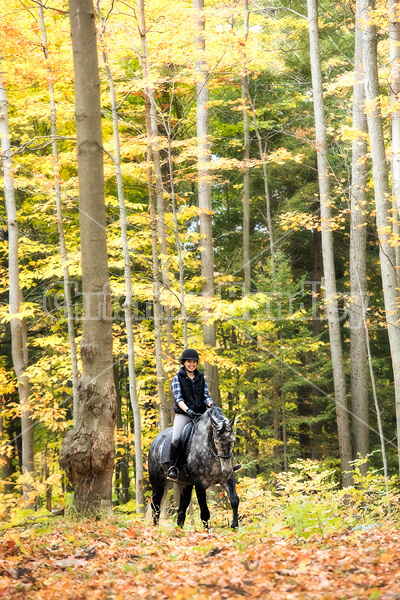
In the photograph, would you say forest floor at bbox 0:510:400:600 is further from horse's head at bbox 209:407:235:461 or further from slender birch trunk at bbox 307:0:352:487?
slender birch trunk at bbox 307:0:352:487

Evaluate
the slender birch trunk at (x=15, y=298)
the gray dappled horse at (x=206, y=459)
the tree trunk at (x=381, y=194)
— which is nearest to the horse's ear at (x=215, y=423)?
the gray dappled horse at (x=206, y=459)

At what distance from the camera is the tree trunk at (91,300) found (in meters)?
6.85

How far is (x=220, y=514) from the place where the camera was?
12.1m

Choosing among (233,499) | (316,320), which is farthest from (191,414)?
(316,320)

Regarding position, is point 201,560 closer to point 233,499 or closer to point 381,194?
point 233,499

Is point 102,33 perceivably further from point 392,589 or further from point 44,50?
point 392,589

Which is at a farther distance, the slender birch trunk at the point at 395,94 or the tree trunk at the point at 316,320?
the tree trunk at the point at 316,320

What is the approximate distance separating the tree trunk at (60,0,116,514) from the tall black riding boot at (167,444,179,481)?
0.93m

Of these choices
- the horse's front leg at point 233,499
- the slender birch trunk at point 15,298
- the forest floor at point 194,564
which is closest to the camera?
the forest floor at point 194,564

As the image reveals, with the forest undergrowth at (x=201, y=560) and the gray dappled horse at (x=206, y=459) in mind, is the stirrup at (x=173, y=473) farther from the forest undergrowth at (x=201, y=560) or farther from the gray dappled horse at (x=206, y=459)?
the forest undergrowth at (x=201, y=560)

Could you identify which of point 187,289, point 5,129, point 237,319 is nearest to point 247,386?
point 237,319

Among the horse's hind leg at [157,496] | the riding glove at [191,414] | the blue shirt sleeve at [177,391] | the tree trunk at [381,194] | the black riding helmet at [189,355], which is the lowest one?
the horse's hind leg at [157,496]

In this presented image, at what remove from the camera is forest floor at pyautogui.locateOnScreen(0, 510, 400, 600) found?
3925mm

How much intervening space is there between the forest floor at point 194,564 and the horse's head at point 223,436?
94cm
